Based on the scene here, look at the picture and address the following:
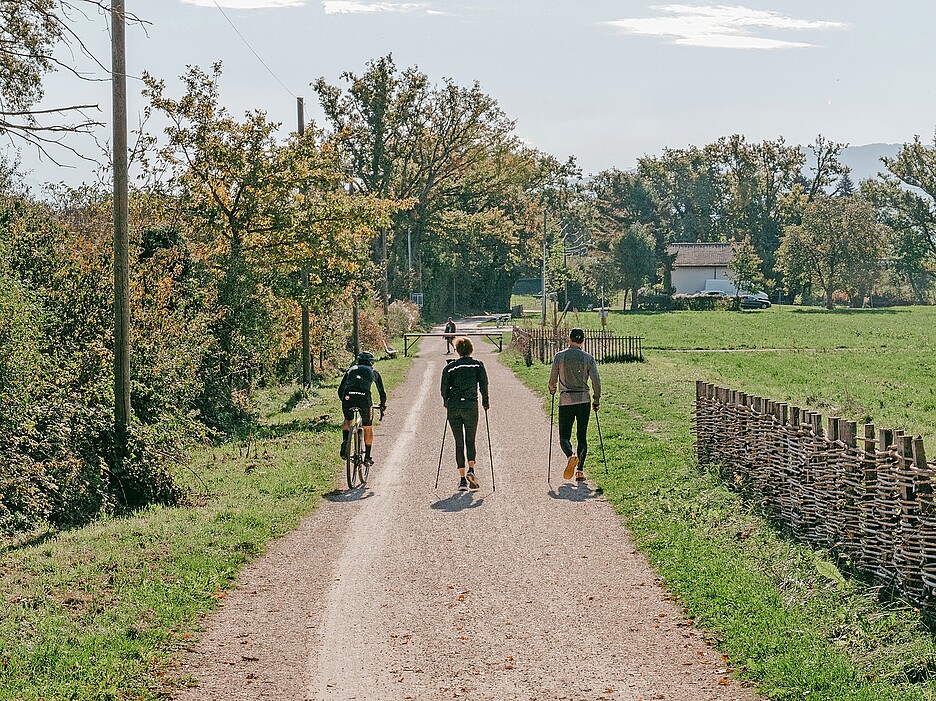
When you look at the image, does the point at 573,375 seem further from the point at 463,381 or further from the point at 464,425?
the point at 464,425

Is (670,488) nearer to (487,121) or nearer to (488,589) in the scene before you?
(488,589)

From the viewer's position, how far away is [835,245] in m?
104

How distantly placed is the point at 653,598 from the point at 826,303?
102177 millimetres

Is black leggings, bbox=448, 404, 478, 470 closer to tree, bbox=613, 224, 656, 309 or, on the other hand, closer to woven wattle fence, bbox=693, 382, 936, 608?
woven wattle fence, bbox=693, 382, 936, 608

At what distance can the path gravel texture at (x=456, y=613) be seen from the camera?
6.98 m

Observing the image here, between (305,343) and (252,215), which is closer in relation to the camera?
(252,215)

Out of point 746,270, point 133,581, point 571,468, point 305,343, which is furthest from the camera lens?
point 746,270

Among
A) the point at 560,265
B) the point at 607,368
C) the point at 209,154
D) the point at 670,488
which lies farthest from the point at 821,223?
the point at 670,488

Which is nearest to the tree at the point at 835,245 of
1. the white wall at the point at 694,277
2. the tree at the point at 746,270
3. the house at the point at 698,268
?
the tree at the point at 746,270

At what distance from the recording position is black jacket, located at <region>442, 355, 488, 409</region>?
1413 cm

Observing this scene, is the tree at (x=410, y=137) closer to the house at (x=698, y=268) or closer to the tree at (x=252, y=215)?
the tree at (x=252, y=215)

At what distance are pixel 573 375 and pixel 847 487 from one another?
211 inches

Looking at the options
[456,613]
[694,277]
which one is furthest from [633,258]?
[456,613]

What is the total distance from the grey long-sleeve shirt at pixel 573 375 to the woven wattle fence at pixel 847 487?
7.07 ft
